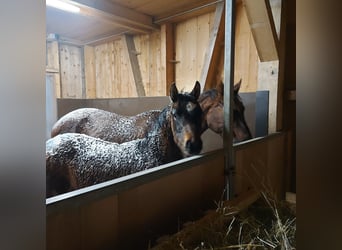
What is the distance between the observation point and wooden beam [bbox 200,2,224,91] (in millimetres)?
2807

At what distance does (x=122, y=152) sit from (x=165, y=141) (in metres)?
0.29

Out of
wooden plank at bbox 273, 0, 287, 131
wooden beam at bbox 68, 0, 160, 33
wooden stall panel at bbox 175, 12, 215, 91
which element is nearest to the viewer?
wooden plank at bbox 273, 0, 287, 131

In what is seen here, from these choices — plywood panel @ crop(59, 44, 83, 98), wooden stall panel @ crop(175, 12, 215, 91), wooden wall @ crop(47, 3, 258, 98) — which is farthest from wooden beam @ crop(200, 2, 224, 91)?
plywood panel @ crop(59, 44, 83, 98)

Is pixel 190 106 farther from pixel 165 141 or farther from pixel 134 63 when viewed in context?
pixel 134 63

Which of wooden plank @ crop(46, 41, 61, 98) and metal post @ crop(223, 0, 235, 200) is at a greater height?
wooden plank @ crop(46, 41, 61, 98)

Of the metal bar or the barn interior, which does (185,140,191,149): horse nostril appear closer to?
the barn interior

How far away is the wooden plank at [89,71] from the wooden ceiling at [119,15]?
2.62ft

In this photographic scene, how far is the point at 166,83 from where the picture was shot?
3.80 meters

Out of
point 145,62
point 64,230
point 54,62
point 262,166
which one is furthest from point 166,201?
point 54,62

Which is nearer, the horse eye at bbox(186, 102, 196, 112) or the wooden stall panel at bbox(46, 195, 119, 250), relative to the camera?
the wooden stall panel at bbox(46, 195, 119, 250)

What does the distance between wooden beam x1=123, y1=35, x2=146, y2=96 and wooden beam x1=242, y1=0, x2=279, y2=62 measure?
223cm

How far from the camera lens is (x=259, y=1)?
181 cm

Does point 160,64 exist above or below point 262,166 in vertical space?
above

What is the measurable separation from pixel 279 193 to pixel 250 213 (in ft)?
3.13
